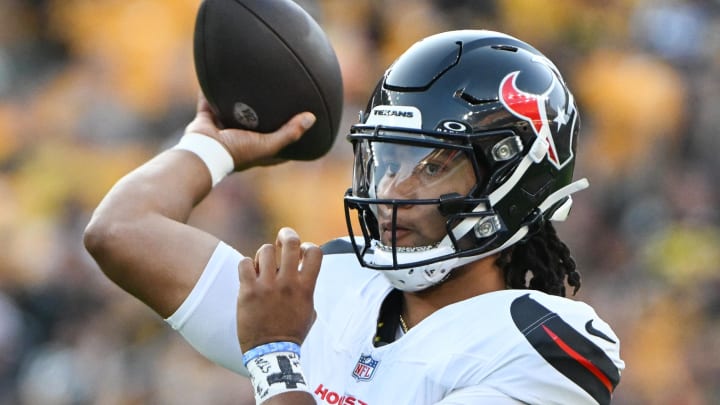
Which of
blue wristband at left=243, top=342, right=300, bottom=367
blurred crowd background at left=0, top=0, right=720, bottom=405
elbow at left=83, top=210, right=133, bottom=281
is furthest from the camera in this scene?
blurred crowd background at left=0, top=0, right=720, bottom=405

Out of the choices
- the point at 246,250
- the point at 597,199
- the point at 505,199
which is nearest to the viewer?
the point at 505,199

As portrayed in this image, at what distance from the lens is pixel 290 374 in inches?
74.2

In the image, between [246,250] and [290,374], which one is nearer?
[290,374]

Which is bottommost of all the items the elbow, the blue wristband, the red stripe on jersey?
the red stripe on jersey

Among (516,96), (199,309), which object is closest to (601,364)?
(516,96)

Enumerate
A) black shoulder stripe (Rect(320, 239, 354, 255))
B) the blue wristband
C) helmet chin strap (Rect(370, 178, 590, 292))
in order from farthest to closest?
black shoulder stripe (Rect(320, 239, 354, 255)) → helmet chin strap (Rect(370, 178, 590, 292)) → the blue wristband

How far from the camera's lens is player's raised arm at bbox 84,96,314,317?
216cm

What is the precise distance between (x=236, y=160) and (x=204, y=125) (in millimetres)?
115

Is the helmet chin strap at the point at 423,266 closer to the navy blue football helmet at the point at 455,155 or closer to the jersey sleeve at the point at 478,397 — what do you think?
the navy blue football helmet at the point at 455,155

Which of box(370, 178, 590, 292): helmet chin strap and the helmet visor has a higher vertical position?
the helmet visor

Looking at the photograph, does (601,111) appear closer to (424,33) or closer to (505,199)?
(424,33)

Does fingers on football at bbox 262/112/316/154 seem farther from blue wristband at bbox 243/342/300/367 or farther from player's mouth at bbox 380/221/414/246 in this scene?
blue wristband at bbox 243/342/300/367

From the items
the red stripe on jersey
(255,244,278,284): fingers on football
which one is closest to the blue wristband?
(255,244,278,284): fingers on football

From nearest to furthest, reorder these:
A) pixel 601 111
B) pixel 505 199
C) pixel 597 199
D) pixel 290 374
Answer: pixel 290 374, pixel 505 199, pixel 597 199, pixel 601 111
